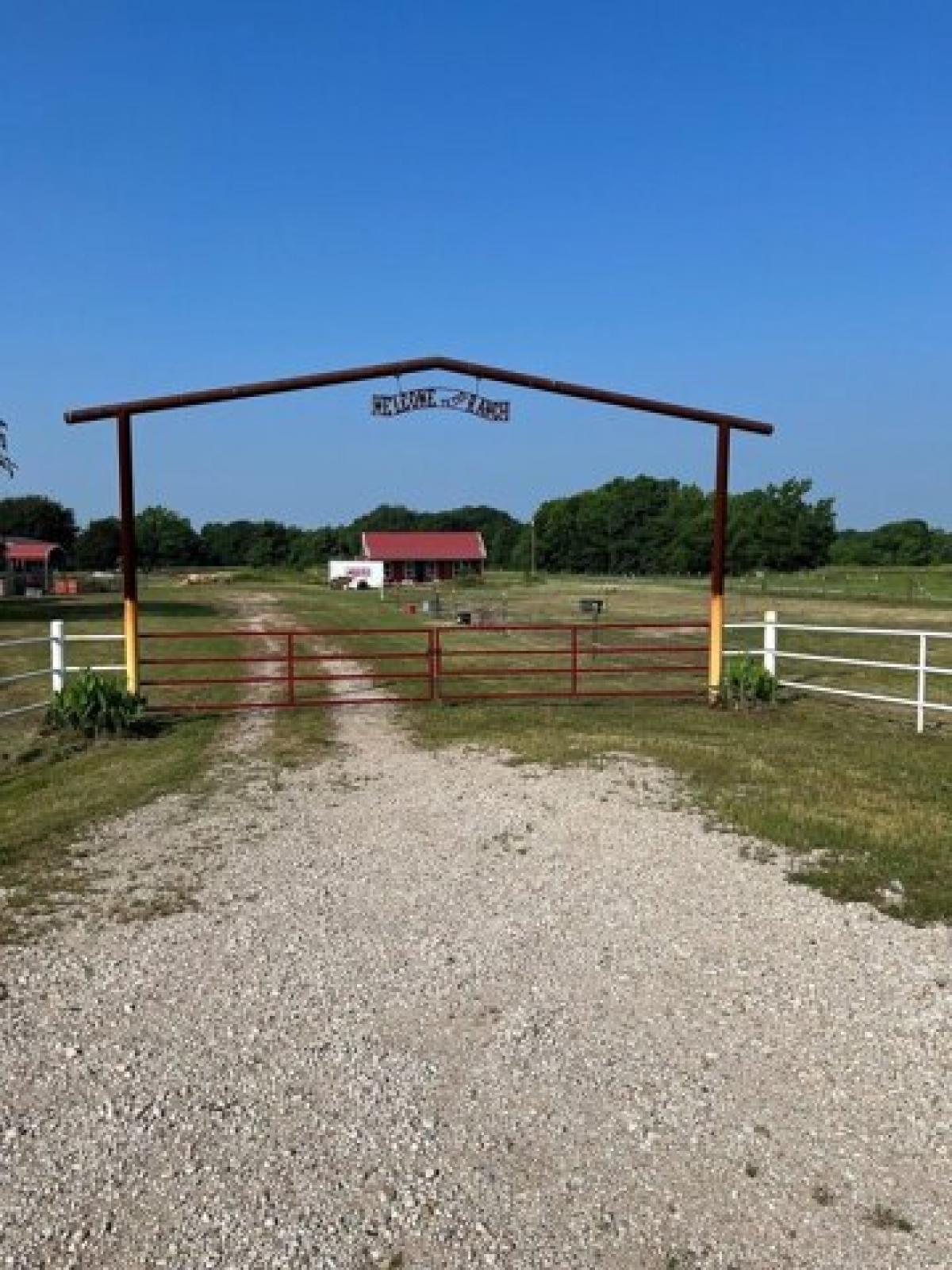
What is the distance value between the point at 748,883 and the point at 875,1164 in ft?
9.91

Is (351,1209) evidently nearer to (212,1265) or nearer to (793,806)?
(212,1265)

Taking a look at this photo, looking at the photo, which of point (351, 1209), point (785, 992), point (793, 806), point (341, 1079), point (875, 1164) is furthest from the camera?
point (793, 806)

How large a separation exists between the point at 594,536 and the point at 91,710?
12768 centimetres

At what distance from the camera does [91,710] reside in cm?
1270

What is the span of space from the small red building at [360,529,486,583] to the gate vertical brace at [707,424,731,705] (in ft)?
278

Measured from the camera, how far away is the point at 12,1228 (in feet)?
10.6

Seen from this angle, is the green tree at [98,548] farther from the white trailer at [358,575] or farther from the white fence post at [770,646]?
the white fence post at [770,646]

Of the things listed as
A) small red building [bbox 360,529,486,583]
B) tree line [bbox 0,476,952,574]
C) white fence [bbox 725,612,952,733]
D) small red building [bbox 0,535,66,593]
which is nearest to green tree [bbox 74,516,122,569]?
tree line [bbox 0,476,952,574]

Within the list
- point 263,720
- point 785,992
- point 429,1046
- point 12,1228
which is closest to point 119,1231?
point 12,1228

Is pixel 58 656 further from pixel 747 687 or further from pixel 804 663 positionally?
pixel 804 663

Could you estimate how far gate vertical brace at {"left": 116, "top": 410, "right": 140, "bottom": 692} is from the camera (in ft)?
44.1

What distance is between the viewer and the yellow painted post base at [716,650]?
15.0 m

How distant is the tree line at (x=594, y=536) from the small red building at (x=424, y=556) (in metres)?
15.8

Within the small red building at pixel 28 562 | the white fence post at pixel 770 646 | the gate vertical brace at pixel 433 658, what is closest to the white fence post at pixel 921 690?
the white fence post at pixel 770 646
